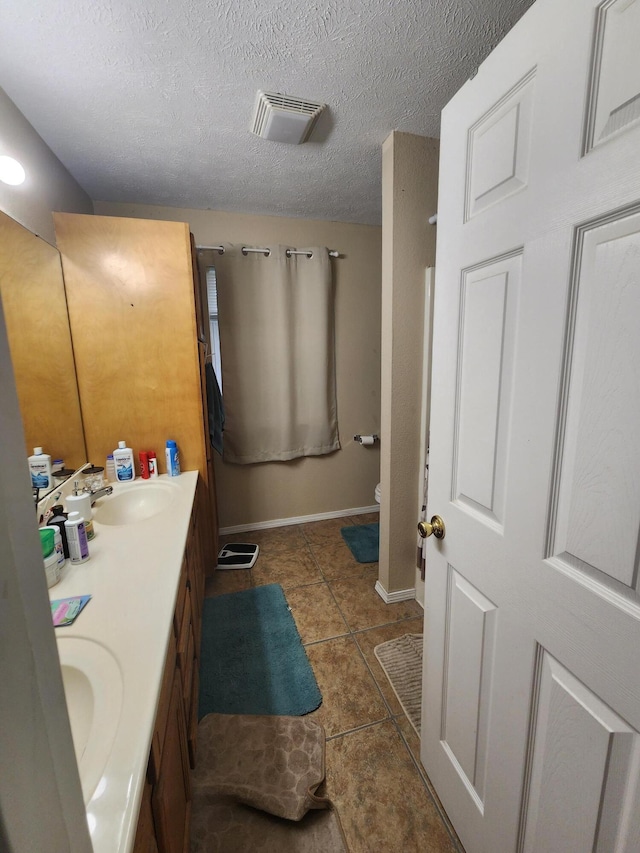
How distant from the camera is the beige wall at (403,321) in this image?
1.72 meters

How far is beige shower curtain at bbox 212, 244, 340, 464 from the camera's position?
260 centimetres

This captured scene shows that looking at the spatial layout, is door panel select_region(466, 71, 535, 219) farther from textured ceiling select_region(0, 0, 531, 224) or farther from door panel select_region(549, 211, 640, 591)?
textured ceiling select_region(0, 0, 531, 224)

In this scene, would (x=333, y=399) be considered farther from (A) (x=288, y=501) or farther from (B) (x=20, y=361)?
(B) (x=20, y=361)

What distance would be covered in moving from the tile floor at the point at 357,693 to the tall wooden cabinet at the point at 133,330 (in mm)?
1137

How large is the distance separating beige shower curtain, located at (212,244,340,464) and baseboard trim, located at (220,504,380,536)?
1.88ft

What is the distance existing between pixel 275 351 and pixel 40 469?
1708mm

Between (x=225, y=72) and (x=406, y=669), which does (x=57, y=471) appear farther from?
(x=406, y=669)

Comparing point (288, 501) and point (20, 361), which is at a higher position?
point (20, 361)

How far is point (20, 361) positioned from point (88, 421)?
2.07 ft

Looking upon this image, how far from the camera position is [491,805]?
34.7 inches

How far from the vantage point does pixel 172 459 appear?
6.42ft

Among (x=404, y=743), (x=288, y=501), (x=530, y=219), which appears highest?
(x=530, y=219)

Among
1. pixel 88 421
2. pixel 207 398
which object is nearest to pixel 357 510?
pixel 207 398

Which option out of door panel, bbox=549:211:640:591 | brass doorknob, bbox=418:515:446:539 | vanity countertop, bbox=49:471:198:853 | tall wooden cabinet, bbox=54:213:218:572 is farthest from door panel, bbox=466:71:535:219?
tall wooden cabinet, bbox=54:213:218:572
